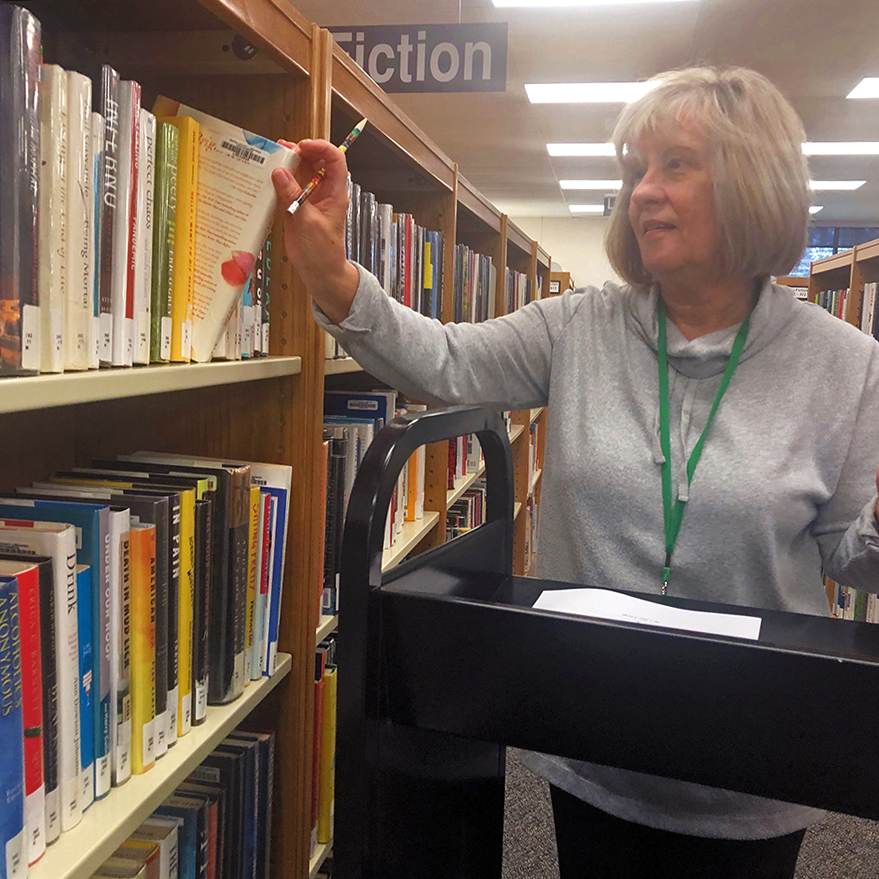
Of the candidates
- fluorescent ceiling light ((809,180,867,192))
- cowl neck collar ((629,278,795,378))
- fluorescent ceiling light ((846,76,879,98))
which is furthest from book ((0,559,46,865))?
fluorescent ceiling light ((809,180,867,192))

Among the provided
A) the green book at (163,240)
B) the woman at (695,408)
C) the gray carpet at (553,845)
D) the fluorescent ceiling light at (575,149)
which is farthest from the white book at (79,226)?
the fluorescent ceiling light at (575,149)

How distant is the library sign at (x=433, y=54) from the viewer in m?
2.66

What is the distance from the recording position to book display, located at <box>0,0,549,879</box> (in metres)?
0.70

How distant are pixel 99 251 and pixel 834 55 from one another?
191 inches

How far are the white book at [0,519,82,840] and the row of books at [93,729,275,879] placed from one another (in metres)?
0.21

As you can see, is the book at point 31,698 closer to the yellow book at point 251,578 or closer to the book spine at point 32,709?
the book spine at point 32,709

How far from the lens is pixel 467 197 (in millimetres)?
2307

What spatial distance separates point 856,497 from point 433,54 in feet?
7.42

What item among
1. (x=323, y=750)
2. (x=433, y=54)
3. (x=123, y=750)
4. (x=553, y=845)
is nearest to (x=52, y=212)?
(x=123, y=750)

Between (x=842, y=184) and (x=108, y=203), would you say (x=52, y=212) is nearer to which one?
(x=108, y=203)

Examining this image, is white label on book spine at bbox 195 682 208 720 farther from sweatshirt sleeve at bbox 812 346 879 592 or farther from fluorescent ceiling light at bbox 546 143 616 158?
fluorescent ceiling light at bbox 546 143 616 158

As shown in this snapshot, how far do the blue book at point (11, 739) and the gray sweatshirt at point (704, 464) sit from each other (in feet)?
1.77

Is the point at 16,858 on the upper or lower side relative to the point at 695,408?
lower

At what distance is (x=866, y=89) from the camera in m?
5.08
